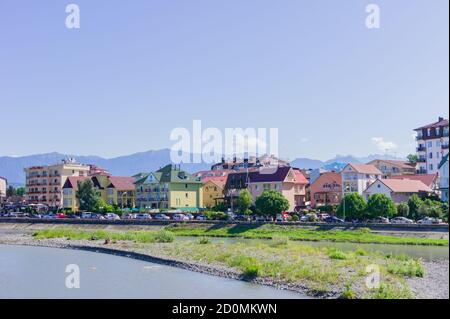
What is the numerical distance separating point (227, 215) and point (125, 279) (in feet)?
100

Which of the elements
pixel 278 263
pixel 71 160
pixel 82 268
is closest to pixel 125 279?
pixel 82 268

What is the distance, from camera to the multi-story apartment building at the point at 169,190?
70.0m

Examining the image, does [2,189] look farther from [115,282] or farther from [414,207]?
[115,282]

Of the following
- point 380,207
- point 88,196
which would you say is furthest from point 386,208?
point 88,196

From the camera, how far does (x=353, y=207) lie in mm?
47281

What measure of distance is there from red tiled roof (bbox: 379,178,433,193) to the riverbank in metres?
19.9

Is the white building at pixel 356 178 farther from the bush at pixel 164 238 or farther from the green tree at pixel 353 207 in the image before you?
the bush at pixel 164 238

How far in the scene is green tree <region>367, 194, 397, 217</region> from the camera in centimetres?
4628

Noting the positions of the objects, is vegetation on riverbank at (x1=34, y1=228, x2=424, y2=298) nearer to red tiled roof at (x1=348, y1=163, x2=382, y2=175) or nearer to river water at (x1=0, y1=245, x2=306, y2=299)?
river water at (x1=0, y1=245, x2=306, y2=299)

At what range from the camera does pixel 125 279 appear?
2652cm

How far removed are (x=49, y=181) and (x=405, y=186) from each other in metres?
54.8

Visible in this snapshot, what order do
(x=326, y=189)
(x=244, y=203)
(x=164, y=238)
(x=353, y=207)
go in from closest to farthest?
(x=164, y=238)
(x=353, y=207)
(x=244, y=203)
(x=326, y=189)

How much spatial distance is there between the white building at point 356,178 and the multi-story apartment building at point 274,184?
239 inches
